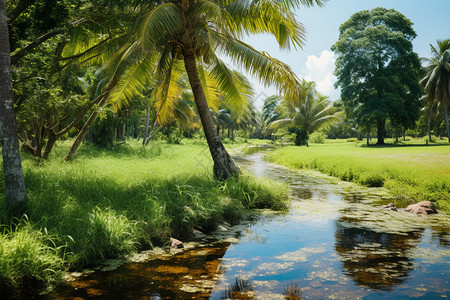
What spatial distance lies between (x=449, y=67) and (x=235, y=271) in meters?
32.0

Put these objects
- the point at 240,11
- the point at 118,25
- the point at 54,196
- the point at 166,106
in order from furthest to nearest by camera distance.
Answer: the point at 166,106 < the point at 118,25 < the point at 240,11 < the point at 54,196

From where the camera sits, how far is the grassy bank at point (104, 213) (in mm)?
4137

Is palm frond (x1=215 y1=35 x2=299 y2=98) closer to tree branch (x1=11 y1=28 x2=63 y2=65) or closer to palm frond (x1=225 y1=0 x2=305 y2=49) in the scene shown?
palm frond (x1=225 y1=0 x2=305 y2=49)

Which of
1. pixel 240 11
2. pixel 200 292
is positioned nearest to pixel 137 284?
pixel 200 292

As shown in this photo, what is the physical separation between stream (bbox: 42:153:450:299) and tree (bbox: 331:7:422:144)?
22.5 meters

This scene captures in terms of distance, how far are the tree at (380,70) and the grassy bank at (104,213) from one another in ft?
72.8

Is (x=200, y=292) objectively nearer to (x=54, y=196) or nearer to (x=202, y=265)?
(x=202, y=265)


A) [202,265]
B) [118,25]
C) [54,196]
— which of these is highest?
[118,25]

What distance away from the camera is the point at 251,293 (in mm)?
Answer: 3887

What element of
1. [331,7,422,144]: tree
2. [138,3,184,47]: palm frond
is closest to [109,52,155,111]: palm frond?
[138,3,184,47]: palm frond

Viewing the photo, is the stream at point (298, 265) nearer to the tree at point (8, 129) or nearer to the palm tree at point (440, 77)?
the tree at point (8, 129)

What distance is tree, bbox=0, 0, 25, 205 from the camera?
4844 mm

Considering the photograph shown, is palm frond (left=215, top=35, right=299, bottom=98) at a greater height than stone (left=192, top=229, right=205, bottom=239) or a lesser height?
greater

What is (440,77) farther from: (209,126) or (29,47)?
(29,47)
